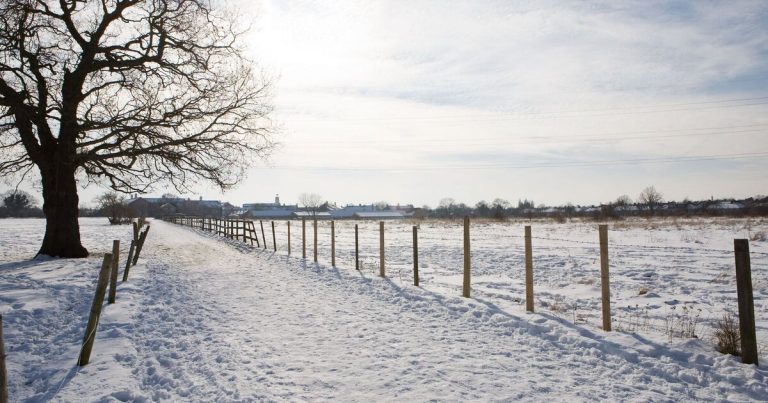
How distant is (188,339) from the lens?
618 cm

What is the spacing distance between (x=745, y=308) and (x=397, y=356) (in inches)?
154

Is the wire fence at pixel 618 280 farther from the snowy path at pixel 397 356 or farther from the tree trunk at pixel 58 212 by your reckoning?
the tree trunk at pixel 58 212

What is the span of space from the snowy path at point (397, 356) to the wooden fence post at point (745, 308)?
0.20 m

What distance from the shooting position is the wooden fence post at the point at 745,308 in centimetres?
481

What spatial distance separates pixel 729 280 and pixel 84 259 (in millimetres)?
18059

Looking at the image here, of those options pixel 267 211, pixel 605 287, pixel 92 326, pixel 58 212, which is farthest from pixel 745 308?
pixel 267 211

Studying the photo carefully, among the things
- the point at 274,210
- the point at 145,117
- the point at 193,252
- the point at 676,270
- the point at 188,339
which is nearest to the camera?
the point at 188,339

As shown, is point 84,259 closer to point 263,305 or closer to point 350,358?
point 263,305

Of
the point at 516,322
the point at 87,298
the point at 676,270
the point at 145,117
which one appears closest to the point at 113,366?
Answer: the point at 87,298

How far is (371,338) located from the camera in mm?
6152

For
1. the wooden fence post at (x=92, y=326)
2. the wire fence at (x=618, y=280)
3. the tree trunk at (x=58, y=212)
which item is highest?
the tree trunk at (x=58, y=212)

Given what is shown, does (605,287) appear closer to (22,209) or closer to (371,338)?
(371,338)

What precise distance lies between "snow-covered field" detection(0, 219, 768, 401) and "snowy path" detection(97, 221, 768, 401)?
24 millimetres

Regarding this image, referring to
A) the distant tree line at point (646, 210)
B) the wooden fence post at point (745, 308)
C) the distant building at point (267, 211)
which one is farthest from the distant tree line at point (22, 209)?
the wooden fence post at point (745, 308)
